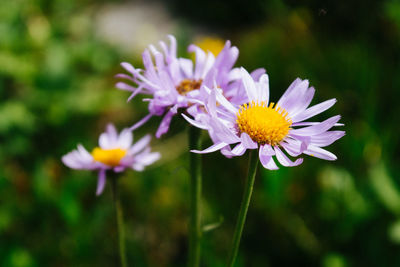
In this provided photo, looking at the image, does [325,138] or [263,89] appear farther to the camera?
[263,89]

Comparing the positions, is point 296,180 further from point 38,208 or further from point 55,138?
point 55,138

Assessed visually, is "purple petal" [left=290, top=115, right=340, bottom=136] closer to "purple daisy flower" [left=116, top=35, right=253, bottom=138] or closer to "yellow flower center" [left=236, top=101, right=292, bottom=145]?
"yellow flower center" [left=236, top=101, right=292, bottom=145]

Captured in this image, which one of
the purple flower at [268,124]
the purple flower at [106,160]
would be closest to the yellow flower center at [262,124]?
the purple flower at [268,124]

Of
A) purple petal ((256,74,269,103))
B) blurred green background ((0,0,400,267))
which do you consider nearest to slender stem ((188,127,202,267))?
blurred green background ((0,0,400,267))

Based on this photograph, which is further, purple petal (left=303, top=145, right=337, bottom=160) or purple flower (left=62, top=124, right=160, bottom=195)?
purple flower (left=62, top=124, right=160, bottom=195)

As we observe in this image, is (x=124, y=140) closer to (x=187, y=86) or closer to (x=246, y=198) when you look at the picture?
(x=187, y=86)

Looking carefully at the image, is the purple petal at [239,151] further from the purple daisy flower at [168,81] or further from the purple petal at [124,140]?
the purple petal at [124,140]

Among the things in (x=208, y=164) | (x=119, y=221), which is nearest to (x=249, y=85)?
(x=119, y=221)
